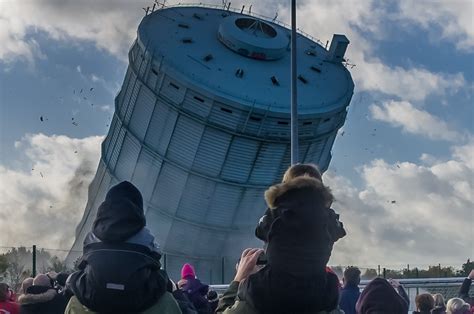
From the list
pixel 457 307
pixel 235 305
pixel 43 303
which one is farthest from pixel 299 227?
pixel 457 307

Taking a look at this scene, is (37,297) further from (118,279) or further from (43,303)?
(118,279)

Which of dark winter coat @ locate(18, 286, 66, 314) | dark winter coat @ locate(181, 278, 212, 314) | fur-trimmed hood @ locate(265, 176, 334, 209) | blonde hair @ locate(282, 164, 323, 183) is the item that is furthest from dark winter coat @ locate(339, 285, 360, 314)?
fur-trimmed hood @ locate(265, 176, 334, 209)

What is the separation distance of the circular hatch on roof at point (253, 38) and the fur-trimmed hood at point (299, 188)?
17480mm

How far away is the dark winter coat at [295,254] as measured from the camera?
332 centimetres

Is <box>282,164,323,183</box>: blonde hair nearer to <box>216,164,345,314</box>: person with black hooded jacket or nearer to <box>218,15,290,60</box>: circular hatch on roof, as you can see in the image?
<box>216,164,345,314</box>: person with black hooded jacket

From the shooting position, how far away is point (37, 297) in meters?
5.75

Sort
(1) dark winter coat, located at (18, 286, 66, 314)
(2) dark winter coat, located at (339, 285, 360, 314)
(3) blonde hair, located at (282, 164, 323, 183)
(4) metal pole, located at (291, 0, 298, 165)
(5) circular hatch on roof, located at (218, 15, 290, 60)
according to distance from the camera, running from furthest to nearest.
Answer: (5) circular hatch on roof, located at (218, 15, 290, 60) < (4) metal pole, located at (291, 0, 298, 165) < (2) dark winter coat, located at (339, 285, 360, 314) < (1) dark winter coat, located at (18, 286, 66, 314) < (3) blonde hair, located at (282, 164, 323, 183)

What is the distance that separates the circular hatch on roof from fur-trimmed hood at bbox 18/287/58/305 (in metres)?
15.6

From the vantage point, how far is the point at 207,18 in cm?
2273

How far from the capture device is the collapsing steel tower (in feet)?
61.6

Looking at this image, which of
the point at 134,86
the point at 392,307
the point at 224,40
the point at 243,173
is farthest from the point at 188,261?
the point at 392,307

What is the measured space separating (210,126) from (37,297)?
43.1 ft

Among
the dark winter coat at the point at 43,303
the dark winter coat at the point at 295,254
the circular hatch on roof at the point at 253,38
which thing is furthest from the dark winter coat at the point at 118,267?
the circular hatch on roof at the point at 253,38

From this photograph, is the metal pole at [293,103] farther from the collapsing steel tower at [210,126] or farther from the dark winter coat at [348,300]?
the dark winter coat at [348,300]
